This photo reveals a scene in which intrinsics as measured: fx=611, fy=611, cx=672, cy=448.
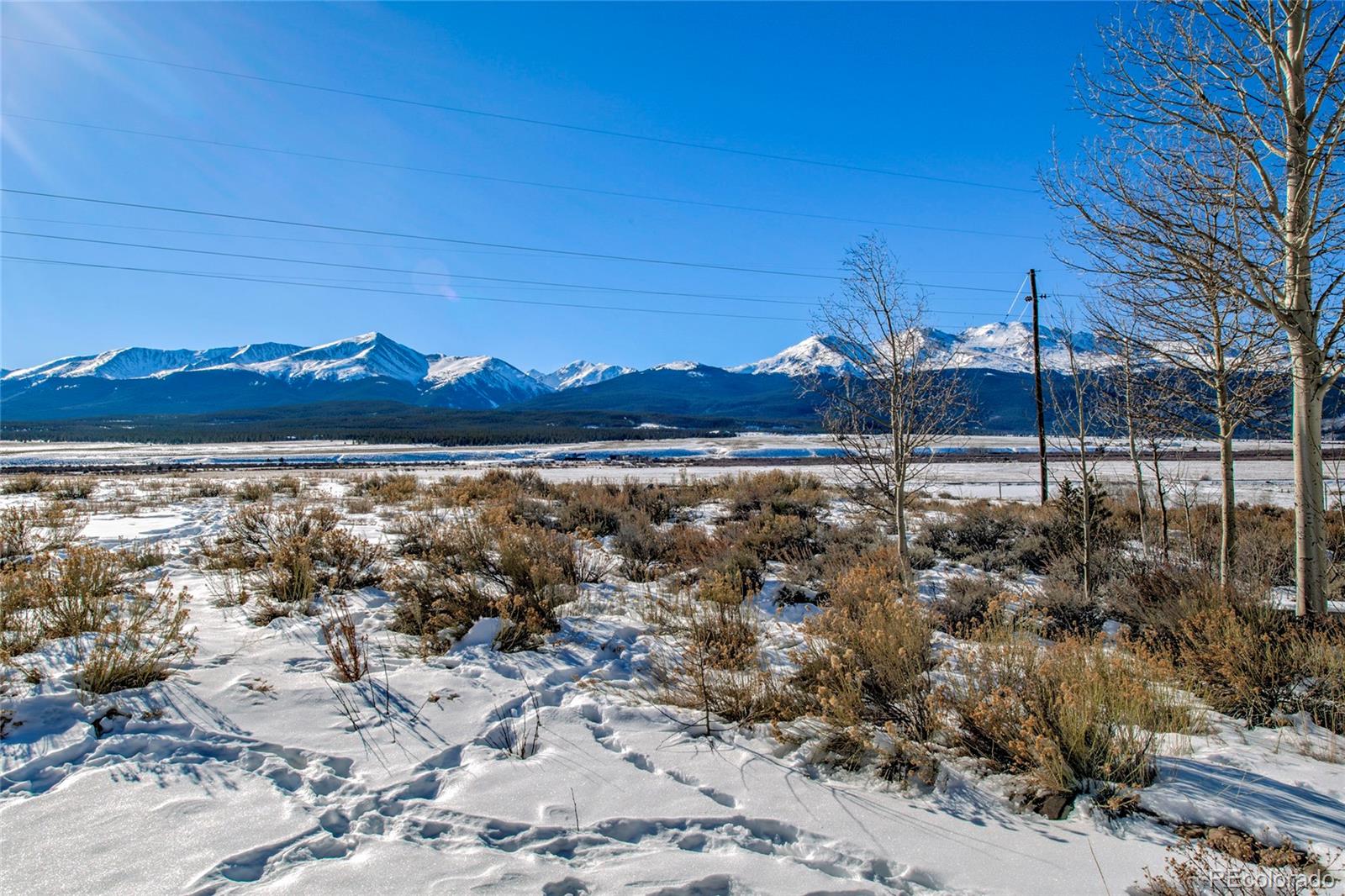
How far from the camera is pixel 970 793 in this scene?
3.40 m

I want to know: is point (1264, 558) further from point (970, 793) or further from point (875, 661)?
point (970, 793)

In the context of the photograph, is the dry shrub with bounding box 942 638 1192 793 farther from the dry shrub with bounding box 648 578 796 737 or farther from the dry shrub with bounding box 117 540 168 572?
the dry shrub with bounding box 117 540 168 572

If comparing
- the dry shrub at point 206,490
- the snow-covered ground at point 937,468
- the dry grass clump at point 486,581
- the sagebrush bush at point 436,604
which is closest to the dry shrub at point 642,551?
the dry grass clump at point 486,581

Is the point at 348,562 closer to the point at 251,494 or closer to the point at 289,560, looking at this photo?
the point at 289,560

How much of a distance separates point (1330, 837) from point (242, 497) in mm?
19477

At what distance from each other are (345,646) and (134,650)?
1424 millimetres

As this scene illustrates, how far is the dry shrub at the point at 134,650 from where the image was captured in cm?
426

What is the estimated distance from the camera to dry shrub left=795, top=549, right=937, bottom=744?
4004 millimetres

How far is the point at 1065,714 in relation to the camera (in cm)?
349

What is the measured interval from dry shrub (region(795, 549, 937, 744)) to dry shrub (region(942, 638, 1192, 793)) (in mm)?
265

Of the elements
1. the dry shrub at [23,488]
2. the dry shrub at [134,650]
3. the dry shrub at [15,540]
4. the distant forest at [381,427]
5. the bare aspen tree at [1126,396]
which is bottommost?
the dry shrub at [134,650]

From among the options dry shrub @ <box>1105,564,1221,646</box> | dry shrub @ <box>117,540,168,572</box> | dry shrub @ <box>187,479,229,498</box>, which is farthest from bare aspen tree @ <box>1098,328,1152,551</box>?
dry shrub @ <box>187,479,229,498</box>

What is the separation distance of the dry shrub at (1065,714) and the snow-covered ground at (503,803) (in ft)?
0.63

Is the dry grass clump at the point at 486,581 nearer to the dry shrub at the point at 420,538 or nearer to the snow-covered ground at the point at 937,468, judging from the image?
the dry shrub at the point at 420,538
